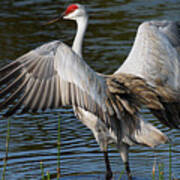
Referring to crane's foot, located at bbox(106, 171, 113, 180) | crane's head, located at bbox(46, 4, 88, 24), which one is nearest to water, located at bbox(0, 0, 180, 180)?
crane's foot, located at bbox(106, 171, 113, 180)

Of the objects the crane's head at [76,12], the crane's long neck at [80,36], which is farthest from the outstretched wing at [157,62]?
the crane's head at [76,12]

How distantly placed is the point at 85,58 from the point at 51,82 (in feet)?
17.3

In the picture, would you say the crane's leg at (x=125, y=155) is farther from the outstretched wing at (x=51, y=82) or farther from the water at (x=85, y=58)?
→ the outstretched wing at (x=51, y=82)

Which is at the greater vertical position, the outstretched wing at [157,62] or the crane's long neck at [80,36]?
the crane's long neck at [80,36]

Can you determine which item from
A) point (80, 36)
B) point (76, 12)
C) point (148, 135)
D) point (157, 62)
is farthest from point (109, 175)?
point (76, 12)

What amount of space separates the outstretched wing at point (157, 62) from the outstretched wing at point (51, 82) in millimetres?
914

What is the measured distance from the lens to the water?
6.64 m

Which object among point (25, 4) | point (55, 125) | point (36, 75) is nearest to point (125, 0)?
point (25, 4)

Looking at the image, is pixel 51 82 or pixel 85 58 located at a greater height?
pixel 85 58

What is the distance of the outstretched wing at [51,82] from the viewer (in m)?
5.10

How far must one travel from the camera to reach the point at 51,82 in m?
5.21

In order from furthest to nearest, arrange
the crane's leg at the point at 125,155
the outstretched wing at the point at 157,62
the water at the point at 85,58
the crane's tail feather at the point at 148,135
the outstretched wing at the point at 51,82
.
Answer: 1. the water at the point at 85,58
2. the crane's leg at the point at 125,155
3. the outstretched wing at the point at 157,62
4. the crane's tail feather at the point at 148,135
5. the outstretched wing at the point at 51,82

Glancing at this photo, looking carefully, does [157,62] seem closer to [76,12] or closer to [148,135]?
[148,135]

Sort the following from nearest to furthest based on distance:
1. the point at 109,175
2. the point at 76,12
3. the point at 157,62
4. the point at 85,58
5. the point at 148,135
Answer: the point at 148,135, the point at 157,62, the point at 109,175, the point at 76,12, the point at 85,58
